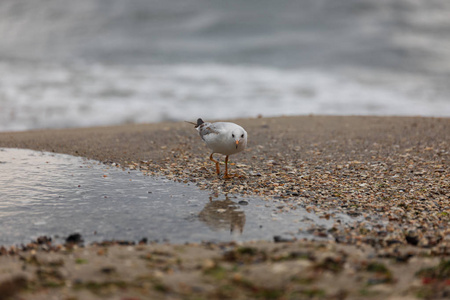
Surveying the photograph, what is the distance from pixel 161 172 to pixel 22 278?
601 centimetres

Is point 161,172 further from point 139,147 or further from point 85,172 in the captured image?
point 139,147

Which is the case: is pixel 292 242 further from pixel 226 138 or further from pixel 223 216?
pixel 226 138

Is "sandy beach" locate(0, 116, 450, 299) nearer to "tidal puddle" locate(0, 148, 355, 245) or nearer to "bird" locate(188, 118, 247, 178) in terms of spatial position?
"tidal puddle" locate(0, 148, 355, 245)

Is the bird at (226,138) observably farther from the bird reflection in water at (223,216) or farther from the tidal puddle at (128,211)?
the bird reflection in water at (223,216)

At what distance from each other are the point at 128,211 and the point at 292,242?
9.95ft

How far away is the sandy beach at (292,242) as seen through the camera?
167 inches

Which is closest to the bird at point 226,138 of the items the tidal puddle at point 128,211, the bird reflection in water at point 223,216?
the tidal puddle at point 128,211

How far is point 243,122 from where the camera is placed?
54.5 feet

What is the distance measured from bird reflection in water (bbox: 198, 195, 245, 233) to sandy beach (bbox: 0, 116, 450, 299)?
0.76 m

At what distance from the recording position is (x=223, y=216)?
7195 mm

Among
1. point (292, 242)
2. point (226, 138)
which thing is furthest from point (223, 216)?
point (226, 138)

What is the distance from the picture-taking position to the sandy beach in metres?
4.24

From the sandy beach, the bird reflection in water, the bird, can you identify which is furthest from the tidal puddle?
the bird

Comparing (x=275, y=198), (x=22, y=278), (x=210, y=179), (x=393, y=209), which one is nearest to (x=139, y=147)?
(x=210, y=179)
